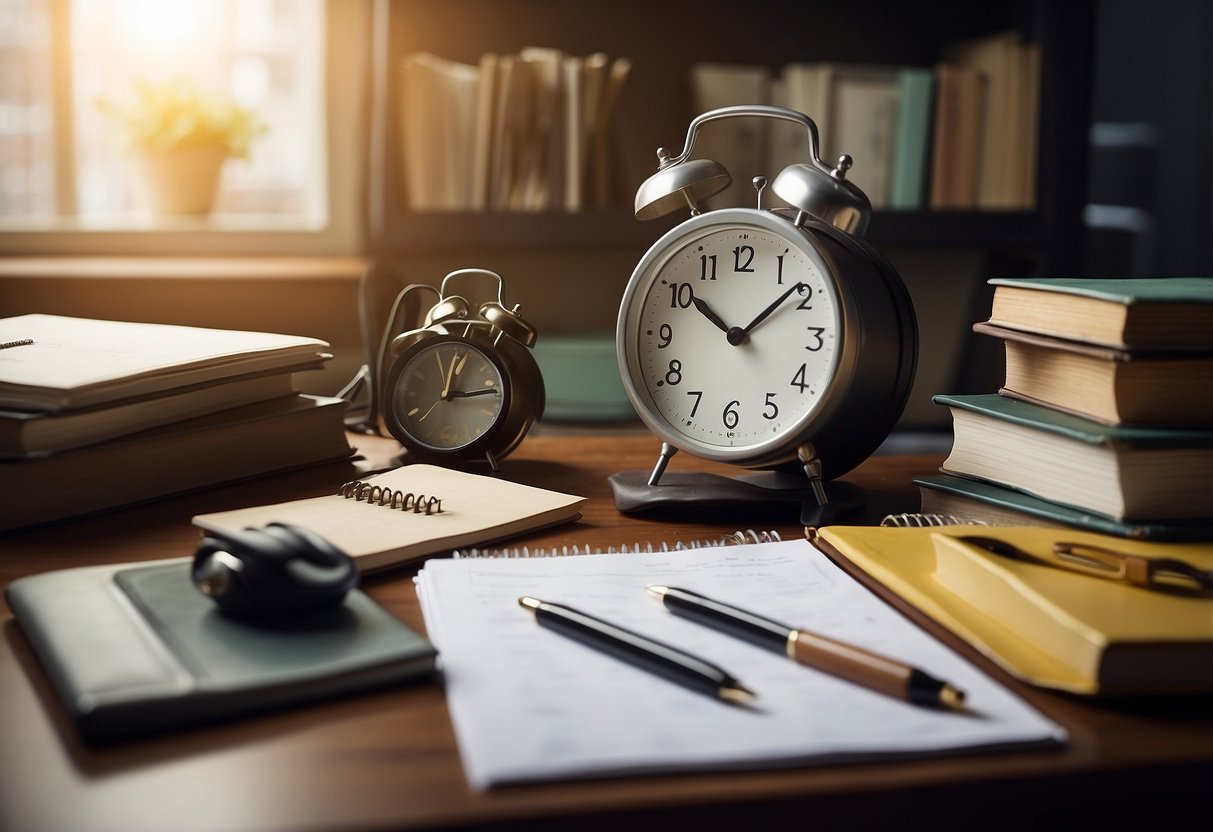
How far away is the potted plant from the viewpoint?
A: 2.63 metres

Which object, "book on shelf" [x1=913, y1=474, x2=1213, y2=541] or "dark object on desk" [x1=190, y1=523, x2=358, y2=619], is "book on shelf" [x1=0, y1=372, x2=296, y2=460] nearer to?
"dark object on desk" [x1=190, y1=523, x2=358, y2=619]

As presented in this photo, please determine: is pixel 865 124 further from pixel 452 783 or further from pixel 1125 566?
pixel 452 783

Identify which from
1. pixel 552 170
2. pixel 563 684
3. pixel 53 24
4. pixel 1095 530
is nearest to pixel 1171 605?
pixel 1095 530

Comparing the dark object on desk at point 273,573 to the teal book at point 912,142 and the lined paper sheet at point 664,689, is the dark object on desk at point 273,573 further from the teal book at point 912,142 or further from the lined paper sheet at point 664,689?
the teal book at point 912,142

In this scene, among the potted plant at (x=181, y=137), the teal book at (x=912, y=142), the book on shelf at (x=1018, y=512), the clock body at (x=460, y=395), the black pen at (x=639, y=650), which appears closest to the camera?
the black pen at (x=639, y=650)

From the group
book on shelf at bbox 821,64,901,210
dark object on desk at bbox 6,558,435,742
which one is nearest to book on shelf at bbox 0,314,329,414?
dark object on desk at bbox 6,558,435,742

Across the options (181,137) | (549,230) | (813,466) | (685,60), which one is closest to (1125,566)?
(813,466)

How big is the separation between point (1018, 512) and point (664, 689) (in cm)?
43

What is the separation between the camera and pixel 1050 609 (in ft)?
2.12

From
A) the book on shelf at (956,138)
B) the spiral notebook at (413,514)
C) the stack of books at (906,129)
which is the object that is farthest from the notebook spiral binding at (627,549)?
the book on shelf at (956,138)

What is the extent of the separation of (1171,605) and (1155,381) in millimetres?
269

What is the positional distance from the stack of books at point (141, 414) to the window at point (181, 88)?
1598 mm

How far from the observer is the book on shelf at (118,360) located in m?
0.94

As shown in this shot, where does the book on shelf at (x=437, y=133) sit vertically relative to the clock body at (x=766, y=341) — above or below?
above
